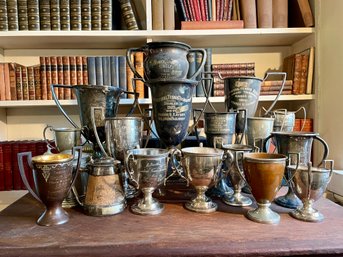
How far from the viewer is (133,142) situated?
72cm

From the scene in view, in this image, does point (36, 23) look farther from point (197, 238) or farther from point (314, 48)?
point (314, 48)

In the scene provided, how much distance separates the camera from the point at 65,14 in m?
1.22

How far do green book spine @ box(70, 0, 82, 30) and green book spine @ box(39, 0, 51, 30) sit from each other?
0.11 metres

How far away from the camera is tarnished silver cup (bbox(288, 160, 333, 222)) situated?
593mm

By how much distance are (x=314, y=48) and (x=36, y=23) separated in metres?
1.37

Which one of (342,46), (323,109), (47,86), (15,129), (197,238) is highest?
(342,46)

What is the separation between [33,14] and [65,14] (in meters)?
0.15

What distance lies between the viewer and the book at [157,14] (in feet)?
4.03

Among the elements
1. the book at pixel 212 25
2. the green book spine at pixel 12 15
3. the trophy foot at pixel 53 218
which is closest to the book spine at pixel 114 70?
the book at pixel 212 25

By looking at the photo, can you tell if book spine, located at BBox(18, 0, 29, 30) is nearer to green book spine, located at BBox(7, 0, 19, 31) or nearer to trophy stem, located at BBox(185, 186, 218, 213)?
green book spine, located at BBox(7, 0, 19, 31)

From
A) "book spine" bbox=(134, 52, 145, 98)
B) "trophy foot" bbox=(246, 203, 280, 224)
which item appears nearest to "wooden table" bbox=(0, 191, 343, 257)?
"trophy foot" bbox=(246, 203, 280, 224)

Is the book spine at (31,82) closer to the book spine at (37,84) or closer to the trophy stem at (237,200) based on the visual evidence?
the book spine at (37,84)

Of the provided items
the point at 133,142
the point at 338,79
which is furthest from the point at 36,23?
the point at 338,79

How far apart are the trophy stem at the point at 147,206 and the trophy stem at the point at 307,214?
35 centimetres
